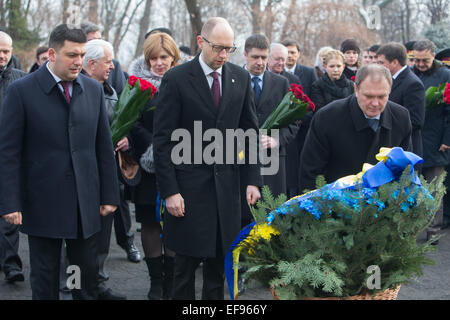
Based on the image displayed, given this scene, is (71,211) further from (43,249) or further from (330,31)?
(330,31)

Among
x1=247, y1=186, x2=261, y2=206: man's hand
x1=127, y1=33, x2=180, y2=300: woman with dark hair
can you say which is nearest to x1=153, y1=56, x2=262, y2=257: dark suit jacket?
x1=247, y1=186, x2=261, y2=206: man's hand

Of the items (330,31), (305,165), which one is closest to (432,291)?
(305,165)

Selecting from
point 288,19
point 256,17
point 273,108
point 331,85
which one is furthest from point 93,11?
point 273,108

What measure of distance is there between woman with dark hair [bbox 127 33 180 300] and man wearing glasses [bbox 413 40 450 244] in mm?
3846

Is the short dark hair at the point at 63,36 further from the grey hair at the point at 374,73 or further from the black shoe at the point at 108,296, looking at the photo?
the black shoe at the point at 108,296

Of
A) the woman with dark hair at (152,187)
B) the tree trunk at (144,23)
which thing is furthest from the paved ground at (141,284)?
the tree trunk at (144,23)

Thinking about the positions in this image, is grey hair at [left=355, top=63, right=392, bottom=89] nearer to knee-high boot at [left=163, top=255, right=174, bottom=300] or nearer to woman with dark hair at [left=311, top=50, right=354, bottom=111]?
knee-high boot at [left=163, top=255, right=174, bottom=300]

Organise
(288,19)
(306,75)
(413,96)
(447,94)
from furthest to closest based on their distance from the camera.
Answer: (288,19) → (306,75) → (447,94) → (413,96)

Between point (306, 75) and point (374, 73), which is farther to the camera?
point (306, 75)

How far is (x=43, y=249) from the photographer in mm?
3832

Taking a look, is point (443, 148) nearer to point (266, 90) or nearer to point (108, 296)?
point (266, 90)

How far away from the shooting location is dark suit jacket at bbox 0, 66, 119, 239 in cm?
371

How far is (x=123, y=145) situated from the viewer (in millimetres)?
4824

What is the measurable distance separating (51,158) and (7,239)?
7.62ft
